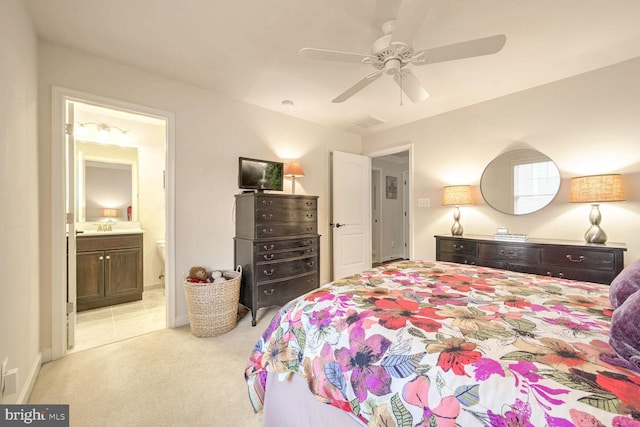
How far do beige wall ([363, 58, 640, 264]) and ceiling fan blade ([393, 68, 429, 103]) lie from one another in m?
1.44

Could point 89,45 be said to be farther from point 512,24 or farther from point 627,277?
point 627,277

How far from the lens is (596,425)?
0.52 meters

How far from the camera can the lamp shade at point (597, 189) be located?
2082mm

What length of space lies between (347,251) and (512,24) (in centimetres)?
308

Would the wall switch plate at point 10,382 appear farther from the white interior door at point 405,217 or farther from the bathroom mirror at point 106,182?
the white interior door at point 405,217

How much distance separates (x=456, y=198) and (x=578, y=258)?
1174mm

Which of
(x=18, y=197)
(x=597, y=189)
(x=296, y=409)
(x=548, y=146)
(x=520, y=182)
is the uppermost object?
(x=548, y=146)

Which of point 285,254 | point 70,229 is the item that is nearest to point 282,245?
point 285,254

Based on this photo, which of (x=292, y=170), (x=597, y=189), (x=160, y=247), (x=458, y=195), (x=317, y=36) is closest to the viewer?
(x=317, y=36)

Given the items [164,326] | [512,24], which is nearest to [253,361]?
[164,326]

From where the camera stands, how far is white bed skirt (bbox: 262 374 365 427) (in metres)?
1.00

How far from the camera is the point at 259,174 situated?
3080 millimetres

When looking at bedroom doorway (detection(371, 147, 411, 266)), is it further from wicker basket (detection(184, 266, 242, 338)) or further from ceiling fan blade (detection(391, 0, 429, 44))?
ceiling fan blade (detection(391, 0, 429, 44))

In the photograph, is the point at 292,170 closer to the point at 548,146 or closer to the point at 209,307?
the point at 209,307
